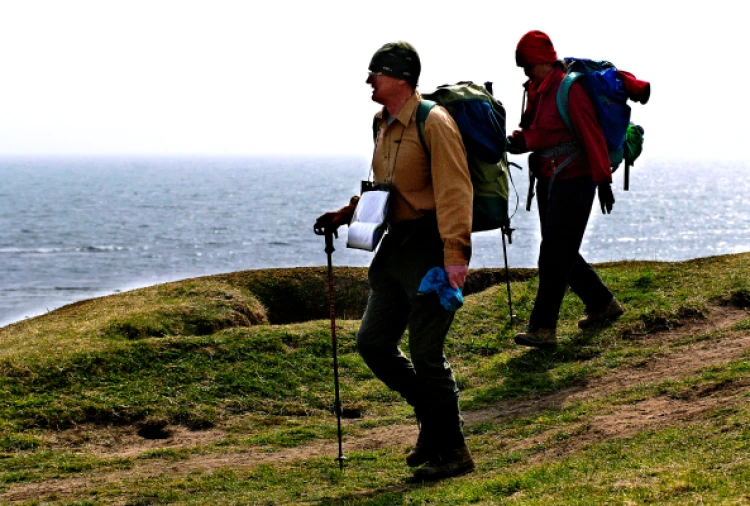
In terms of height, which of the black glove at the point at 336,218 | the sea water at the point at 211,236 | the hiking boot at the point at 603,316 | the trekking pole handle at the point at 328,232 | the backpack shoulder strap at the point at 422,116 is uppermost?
the backpack shoulder strap at the point at 422,116

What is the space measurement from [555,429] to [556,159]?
321 centimetres

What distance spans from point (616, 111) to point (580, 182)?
2.75ft

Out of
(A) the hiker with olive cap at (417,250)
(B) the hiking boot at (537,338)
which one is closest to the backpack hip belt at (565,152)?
(B) the hiking boot at (537,338)

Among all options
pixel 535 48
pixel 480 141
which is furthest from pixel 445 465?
pixel 535 48

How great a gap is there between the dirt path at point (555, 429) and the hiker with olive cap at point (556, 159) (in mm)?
1385

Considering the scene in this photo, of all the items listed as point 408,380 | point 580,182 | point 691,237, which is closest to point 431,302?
point 408,380

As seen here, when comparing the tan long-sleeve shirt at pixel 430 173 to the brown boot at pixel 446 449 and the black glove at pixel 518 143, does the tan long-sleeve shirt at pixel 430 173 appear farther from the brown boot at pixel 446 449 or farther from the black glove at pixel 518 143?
the black glove at pixel 518 143

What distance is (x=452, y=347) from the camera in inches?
480

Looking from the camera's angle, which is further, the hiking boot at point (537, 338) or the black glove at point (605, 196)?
the hiking boot at point (537, 338)

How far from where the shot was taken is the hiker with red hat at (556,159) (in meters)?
9.80

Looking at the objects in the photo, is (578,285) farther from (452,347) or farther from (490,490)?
(490,490)

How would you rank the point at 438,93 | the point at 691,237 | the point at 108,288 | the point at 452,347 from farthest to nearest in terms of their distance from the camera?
the point at 691,237 → the point at 108,288 → the point at 452,347 → the point at 438,93

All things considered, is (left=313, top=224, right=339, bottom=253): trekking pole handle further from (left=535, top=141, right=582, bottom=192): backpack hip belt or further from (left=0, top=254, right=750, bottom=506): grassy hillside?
(left=535, top=141, right=582, bottom=192): backpack hip belt

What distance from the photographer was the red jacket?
385 inches
